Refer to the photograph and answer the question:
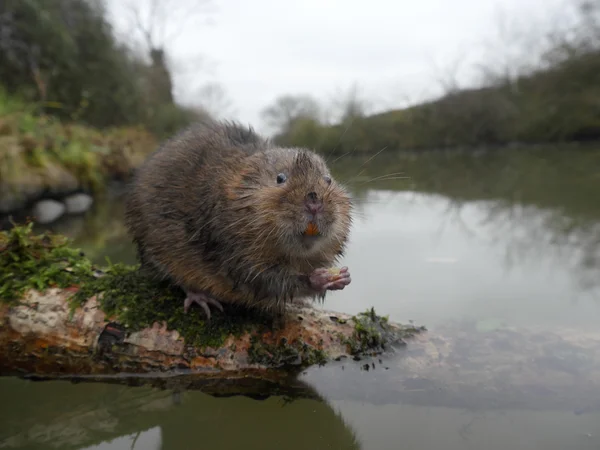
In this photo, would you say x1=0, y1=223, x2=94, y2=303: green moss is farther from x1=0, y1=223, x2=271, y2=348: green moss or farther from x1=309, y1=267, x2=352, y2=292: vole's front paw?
x1=309, y1=267, x2=352, y2=292: vole's front paw

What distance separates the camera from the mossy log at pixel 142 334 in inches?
107

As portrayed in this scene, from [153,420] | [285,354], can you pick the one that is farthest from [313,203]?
[153,420]

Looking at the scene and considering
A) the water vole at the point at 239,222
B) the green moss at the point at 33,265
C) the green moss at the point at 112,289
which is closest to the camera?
the water vole at the point at 239,222

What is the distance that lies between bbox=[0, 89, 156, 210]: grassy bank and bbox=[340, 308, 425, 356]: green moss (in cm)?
827

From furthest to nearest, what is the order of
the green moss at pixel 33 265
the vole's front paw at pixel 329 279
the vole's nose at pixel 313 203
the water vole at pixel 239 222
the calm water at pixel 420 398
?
the green moss at pixel 33 265
the vole's front paw at pixel 329 279
the water vole at pixel 239 222
the vole's nose at pixel 313 203
the calm water at pixel 420 398

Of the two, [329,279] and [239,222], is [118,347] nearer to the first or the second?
[239,222]

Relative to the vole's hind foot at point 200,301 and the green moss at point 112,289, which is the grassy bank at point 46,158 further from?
the vole's hind foot at point 200,301

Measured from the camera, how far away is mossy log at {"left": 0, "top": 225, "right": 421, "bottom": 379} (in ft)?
8.92

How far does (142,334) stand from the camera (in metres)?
2.73

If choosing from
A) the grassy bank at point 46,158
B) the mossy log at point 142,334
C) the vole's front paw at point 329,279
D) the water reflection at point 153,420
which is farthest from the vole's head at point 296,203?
the grassy bank at point 46,158

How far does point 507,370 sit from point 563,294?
74.9 inches

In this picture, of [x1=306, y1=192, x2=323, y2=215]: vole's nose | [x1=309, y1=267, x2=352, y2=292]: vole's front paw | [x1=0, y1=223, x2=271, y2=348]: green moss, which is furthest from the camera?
[x1=0, y1=223, x2=271, y2=348]: green moss

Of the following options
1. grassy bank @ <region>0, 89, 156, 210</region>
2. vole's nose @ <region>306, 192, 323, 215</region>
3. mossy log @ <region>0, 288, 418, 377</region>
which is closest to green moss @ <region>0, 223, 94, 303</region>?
mossy log @ <region>0, 288, 418, 377</region>

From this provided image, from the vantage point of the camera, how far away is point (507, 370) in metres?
2.67
